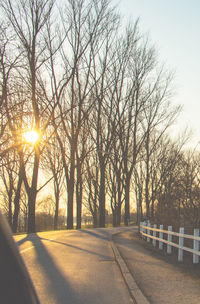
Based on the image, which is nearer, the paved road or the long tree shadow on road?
the long tree shadow on road

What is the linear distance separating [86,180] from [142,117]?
16818 mm

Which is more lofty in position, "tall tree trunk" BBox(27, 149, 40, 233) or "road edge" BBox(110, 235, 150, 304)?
"tall tree trunk" BBox(27, 149, 40, 233)

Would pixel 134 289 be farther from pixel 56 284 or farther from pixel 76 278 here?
pixel 76 278

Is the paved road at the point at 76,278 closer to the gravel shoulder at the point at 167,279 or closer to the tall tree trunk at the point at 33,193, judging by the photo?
the gravel shoulder at the point at 167,279

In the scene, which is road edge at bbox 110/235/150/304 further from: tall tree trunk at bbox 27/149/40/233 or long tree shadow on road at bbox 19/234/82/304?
tall tree trunk at bbox 27/149/40/233

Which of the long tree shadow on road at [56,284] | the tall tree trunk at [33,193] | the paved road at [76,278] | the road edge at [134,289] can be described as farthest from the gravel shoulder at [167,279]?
the tall tree trunk at [33,193]

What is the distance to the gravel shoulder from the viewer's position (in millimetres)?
7500

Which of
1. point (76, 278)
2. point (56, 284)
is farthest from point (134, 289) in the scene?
point (76, 278)

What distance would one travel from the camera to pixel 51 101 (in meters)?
31.2

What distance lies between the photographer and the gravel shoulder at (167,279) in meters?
7.50

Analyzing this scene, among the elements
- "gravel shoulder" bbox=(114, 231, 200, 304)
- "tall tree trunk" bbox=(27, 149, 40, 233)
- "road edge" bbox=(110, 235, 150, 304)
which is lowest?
"gravel shoulder" bbox=(114, 231, 200, 304)

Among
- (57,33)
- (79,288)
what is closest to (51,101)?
(57,33)

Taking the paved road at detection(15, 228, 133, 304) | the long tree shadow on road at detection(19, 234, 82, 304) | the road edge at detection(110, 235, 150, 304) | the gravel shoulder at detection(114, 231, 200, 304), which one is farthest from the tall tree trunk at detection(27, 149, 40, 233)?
the road edge at detection(110, 235, 150, 304)

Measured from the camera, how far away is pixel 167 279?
31.7 ft
